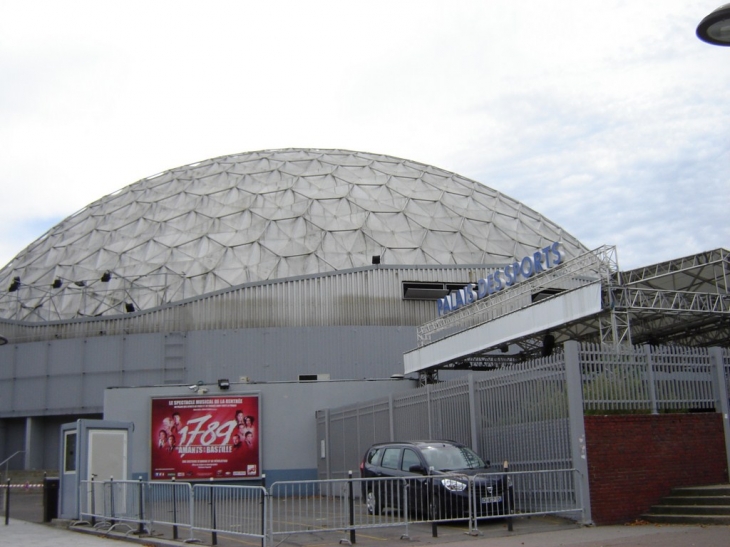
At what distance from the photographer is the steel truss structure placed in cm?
2375

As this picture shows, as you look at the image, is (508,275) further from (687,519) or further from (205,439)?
(687,519)

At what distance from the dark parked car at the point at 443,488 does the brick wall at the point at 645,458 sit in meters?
1.93

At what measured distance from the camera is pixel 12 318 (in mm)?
44562

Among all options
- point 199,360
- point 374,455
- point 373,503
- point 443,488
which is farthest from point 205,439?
point 443,488

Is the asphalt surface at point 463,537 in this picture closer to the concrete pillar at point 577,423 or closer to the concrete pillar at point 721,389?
the concrete pillar at point 577,423

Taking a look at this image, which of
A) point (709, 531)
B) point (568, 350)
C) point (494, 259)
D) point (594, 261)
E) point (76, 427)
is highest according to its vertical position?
point (494, 259)

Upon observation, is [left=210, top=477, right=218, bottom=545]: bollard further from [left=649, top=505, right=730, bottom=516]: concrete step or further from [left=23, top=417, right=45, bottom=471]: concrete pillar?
[left=23, top=417, right=45, bottom=471]: concrete pillar

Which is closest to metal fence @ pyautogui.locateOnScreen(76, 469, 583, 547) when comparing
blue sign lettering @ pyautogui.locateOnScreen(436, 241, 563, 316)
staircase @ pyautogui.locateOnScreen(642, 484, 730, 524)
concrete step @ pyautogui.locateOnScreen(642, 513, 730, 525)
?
concrete step @ pyautogui.locateOnScreen(642, 513, 730, 525)

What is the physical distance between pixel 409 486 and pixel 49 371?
28287 millimetres

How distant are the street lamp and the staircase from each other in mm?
9069

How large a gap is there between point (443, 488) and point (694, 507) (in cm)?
509

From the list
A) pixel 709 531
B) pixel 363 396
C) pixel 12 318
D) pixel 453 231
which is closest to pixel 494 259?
pixel 453 231

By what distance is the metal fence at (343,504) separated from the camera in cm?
1523

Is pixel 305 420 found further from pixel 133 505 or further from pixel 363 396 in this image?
pixel 133 505
